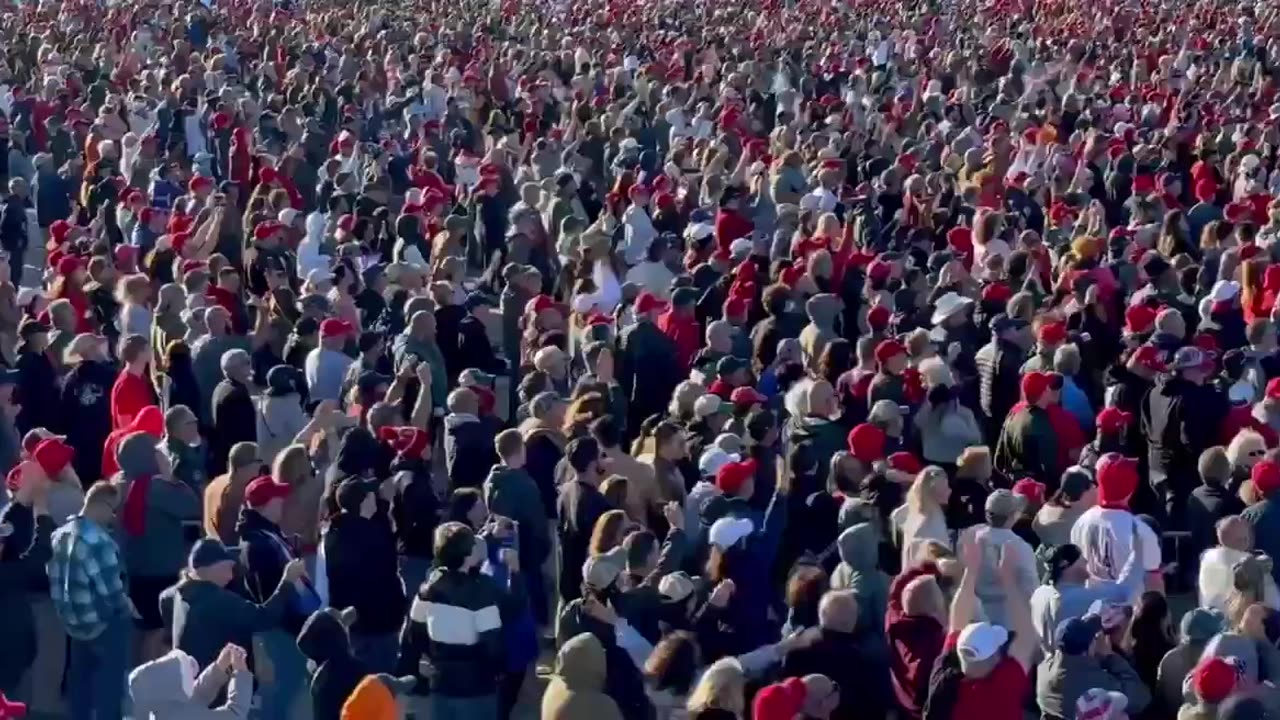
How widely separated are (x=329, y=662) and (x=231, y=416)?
365 centimetres

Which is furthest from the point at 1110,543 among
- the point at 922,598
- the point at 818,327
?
the point at 818,327

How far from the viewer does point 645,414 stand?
41.6 ft

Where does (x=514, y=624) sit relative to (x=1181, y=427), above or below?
above

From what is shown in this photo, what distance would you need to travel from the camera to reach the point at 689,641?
810 cm

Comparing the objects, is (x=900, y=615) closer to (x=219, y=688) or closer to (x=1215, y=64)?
(x=219, y=688)

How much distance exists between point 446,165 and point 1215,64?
10305 millimetres

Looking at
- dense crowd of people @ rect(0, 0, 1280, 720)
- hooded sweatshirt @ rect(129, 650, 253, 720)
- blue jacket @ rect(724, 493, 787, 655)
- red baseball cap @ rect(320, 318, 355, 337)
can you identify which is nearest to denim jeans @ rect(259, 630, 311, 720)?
dense crowd of people @ rect(0, 0, 1280, 720)

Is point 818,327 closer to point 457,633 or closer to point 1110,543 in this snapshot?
point 1110,543

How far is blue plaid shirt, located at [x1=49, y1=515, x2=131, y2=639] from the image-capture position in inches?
353

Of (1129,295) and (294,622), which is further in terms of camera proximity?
(1129,295)

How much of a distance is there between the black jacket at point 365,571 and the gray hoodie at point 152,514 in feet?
2.93

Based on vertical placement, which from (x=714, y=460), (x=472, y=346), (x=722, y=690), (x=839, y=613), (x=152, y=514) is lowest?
(x=472, y=346)

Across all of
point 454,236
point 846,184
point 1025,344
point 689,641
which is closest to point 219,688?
point 689,641

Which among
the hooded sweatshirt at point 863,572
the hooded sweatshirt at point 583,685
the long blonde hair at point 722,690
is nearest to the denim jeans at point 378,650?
the hooded sweatshirt at point 583,685
